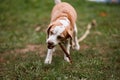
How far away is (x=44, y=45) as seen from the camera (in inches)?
317

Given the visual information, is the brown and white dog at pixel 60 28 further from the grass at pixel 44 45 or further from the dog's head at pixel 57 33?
the grass at pixel 44 45

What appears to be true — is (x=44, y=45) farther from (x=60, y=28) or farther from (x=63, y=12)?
(x=60, y=28)

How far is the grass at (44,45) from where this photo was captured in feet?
18.9

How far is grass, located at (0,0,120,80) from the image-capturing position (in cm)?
577

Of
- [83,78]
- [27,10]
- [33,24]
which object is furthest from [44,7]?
[83,78]

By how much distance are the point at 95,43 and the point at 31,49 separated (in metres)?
1.73

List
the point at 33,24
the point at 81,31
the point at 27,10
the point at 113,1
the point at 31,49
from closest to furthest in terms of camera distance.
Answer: the point at 31,49 < the point at 81,31 < the point at 33,24 < the point at 27,10 < the point at 113,1

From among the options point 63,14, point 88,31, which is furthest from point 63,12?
point 88,31

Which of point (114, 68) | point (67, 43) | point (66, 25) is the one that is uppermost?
point (66, 25)

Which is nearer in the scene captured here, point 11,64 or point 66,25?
point 66,25

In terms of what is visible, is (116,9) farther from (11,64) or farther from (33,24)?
(11,64)

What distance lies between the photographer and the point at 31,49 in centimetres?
781

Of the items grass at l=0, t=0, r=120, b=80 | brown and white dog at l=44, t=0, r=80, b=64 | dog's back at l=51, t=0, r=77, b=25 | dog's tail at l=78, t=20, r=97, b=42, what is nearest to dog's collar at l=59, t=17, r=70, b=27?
brown and white dog at l=44, t=0, r=80, b=64

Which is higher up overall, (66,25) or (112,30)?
A: (66,25)
